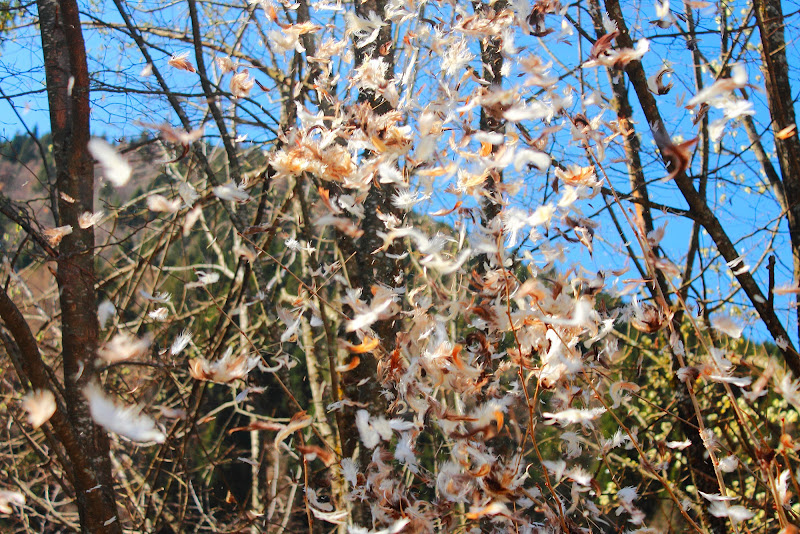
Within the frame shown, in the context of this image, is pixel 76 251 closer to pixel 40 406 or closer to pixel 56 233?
pixel 56 233

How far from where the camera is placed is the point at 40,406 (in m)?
1.97

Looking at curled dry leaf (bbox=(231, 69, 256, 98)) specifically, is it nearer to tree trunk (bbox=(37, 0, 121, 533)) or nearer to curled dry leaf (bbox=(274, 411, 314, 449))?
tree trunk (bbox=(37, 0, 121, 533))

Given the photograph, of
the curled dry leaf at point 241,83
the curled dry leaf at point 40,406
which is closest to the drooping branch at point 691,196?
the curled dry leaf at point 241,83

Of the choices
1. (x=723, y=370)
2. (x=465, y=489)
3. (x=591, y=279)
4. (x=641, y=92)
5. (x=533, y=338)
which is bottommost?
(x=465, y=489)

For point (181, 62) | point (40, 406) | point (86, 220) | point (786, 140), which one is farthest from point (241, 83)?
point (786, 140)

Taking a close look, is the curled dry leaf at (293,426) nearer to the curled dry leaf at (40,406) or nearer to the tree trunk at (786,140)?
the curled dry leaf at (40,406)

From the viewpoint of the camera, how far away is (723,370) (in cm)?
144

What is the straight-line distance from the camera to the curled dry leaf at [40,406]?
6.33 ft

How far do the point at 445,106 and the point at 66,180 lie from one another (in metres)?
1.61

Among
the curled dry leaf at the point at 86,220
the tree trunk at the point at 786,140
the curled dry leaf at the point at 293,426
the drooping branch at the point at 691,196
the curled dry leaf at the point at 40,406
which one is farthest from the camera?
the tree trunk at the point at 786,140

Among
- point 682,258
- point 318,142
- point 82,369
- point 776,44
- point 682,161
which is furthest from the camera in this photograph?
point 682,258

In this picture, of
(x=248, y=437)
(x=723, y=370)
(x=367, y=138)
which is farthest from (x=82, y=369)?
(x=248, y=437)

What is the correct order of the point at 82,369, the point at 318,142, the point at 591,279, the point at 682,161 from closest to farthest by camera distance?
the point at 682,161
the point at 591,279
the point at 318,142
the point at 82,369

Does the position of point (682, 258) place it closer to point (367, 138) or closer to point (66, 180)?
point (367, 138)
